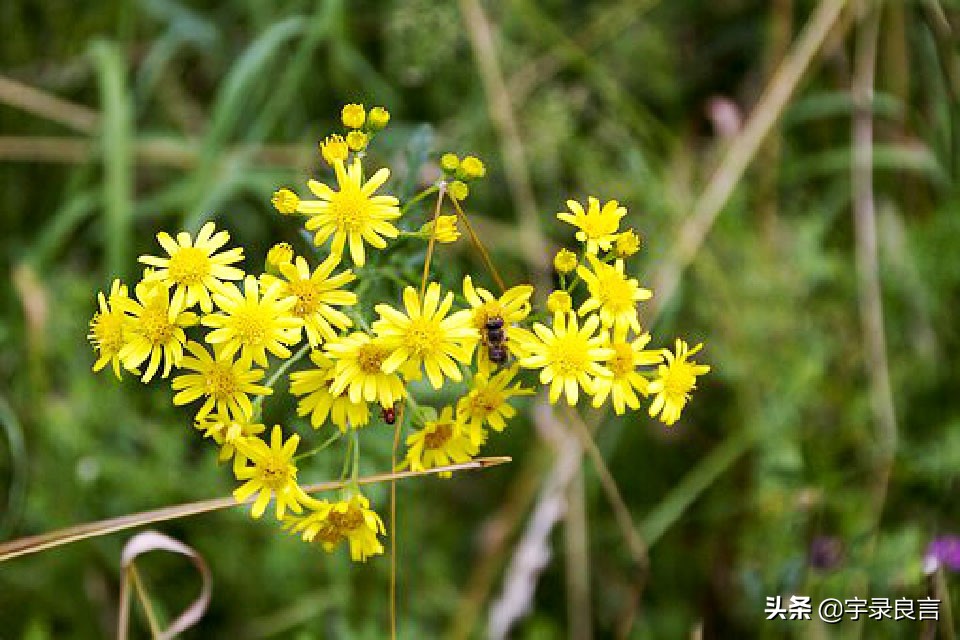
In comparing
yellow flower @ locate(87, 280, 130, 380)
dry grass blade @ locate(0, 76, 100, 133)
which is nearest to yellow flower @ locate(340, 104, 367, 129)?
yellow flower @ locate(87, 280, 130, 380)

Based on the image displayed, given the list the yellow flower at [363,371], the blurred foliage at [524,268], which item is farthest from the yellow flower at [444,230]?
the blurred foliage at [524,268]

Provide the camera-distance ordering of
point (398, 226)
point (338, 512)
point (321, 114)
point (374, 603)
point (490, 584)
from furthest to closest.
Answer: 1. point (321, 114)
2. point (490, 584)
3. point (374, 603)
4. point (398, 226)
5. point (338, 512)

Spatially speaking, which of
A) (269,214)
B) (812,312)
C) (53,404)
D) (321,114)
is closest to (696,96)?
Result: (812,312)

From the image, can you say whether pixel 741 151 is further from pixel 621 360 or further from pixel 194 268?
pixel 194 268

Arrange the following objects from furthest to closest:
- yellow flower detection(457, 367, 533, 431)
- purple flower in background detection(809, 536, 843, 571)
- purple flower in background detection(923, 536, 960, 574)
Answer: purple flower in background detection(809, 536, 843, 571) < purple flower in background detection(923, 536, 960, 574) < yellow flower detection(457, 367, 533, 431)

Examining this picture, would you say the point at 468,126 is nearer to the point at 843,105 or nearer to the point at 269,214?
the point at 269,214

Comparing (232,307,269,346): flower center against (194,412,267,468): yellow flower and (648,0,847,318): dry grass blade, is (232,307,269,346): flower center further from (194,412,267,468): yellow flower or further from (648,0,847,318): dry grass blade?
(648,0,847,318): dry grass blade

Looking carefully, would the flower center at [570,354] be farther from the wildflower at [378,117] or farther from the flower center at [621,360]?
the wildflower at [378,117]
